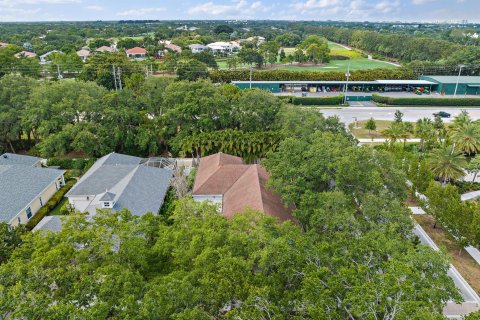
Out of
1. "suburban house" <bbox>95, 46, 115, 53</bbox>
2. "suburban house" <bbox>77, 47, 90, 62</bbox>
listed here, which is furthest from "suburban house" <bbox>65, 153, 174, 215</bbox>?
"suburban house" <bbox>95, 46, 115, 53</bbox>

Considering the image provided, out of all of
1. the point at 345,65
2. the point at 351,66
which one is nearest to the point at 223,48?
the point at 345,65

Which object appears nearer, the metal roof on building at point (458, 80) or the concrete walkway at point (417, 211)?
the concrete walkway at point (417, 211)

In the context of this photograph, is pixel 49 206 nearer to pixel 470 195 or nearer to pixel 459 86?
pixel 470 195

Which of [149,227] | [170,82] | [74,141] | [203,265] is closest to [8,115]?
[74,141]

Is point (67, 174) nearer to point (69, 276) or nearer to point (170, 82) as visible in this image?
point (170, 82)

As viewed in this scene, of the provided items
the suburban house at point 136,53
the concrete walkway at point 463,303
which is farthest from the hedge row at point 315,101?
the suburban house at point 136,53

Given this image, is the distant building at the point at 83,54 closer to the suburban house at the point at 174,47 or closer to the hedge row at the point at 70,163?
the suburban house at the point at 174,47

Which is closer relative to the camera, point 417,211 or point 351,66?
point 417,211
